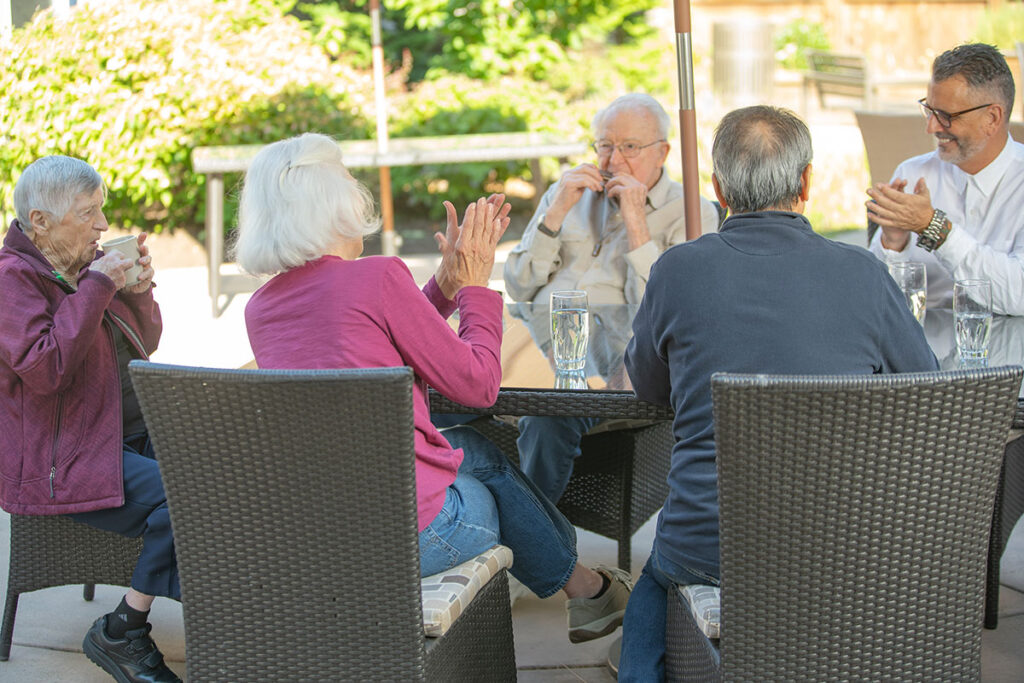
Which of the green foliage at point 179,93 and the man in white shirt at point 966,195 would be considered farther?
the green foliage at point 179,93

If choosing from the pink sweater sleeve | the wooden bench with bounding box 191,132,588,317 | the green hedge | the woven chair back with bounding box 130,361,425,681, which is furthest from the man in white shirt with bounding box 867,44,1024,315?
the wooden bench with bounding box 191,132,588,317

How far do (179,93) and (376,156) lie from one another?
136 centimetres

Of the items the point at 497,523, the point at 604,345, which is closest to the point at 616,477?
the point at 604,345

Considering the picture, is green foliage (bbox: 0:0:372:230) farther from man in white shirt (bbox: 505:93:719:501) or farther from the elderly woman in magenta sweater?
the elderly woman in magenta sweater

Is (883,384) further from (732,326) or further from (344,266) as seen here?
(344,266)

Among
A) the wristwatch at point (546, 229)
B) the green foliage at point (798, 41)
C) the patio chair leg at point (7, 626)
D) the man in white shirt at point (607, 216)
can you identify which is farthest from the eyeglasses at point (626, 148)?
the green foliage at point (798, 41)

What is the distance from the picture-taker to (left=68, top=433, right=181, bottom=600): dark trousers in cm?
234

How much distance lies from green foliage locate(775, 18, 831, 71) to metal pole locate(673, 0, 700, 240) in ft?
33.7

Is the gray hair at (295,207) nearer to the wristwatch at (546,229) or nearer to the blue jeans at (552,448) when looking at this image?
the blue jeans at (552,448)

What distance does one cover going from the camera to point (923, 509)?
5.33 feet

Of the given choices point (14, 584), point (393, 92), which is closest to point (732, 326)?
point (14, 584)

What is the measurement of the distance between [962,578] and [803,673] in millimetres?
275

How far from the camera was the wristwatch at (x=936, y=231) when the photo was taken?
2.70 m

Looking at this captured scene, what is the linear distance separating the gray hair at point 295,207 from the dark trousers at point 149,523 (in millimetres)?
604
